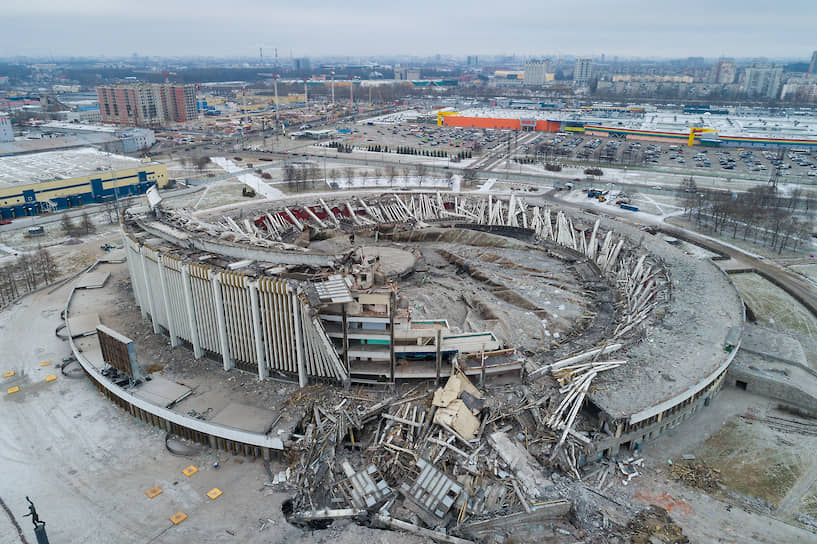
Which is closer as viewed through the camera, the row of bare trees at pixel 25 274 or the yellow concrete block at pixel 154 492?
the yellow concrete block at pixel 154 492

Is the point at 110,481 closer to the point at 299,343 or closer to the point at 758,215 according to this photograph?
Result: the point at 299,343

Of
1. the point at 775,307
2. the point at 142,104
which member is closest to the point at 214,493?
the point at 775,307

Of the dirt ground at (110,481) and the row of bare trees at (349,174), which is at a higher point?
the row of bare trees at (349,174)

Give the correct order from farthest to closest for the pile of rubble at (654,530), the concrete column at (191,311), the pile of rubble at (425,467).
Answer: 1. the concrete column at (191,311)
2. the pile of rubble at (425,467)
3. the pile of rubble at (654,530)

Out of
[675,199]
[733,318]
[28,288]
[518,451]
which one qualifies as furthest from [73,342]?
[675,199]

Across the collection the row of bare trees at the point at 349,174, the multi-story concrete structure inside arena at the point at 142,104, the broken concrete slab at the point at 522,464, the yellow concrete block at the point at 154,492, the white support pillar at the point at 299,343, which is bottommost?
the yellow concrete block at the point at 154,492

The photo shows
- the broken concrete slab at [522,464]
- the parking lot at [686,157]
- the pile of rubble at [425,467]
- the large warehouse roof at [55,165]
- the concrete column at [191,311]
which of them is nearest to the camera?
the pile of rubble at [425,467]

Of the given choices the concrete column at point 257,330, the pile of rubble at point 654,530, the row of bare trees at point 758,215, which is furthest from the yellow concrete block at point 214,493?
the row of bare trees at point 758,215

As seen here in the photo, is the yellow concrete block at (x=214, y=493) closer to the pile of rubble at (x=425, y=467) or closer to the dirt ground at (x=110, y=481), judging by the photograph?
the dirt ground at (x=110, y=481)
